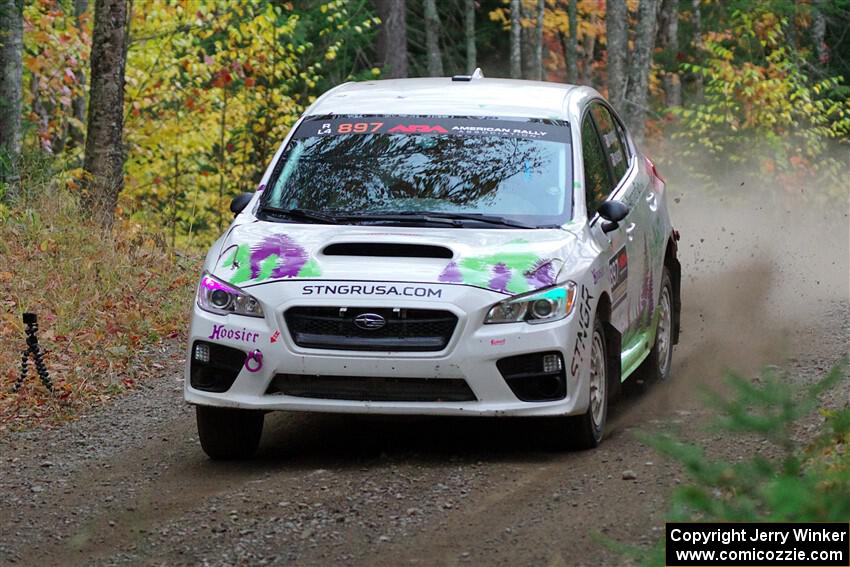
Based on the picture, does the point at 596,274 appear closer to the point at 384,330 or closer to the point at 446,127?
the point at 384,330

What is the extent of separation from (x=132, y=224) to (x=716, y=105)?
1286cm

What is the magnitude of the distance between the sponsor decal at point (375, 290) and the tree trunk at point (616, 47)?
18.6m

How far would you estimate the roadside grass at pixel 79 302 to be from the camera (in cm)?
1003

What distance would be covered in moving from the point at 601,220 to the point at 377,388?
1.82m

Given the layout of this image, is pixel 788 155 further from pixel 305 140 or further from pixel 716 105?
pixel 305 140

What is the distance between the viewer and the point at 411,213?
791cm

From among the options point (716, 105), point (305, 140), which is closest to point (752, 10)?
point (716, 105)

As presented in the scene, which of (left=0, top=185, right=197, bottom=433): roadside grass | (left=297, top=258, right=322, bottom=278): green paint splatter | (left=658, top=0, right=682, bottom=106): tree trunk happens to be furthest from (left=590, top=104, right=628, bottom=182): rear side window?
(left=658, top=0, right=682, bottom=106): tree trunk

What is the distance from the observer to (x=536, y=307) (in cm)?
718

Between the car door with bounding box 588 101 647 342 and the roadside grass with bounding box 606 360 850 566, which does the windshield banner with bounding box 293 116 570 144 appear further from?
the roadside grass with bounding box 606 360 850 566

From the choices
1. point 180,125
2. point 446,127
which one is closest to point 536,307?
point 446,127

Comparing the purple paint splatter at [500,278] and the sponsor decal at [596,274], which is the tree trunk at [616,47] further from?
the purple paint splatter at [500,278]

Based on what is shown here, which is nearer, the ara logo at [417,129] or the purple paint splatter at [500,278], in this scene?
the purple paint splatter at [500,278]

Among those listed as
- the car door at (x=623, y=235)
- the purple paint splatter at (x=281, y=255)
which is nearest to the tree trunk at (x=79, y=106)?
the car door at (x=623, y=235)
